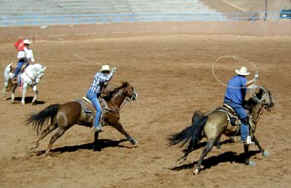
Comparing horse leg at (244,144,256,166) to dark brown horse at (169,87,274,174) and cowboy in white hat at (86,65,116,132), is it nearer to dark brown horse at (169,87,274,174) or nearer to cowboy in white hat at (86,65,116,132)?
dark brown horse at (169,87,274,174)

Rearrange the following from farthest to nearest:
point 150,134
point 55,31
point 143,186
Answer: point 55,31 → point 150,134 → point 143,186

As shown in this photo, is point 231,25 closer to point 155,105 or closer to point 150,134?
point 155,105

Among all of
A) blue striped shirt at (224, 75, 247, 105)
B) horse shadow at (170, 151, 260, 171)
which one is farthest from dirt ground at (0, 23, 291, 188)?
blue striped shirt at (224, 75, 247, 105)

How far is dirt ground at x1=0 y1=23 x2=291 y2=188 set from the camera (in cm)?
1069

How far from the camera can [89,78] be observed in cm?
2347

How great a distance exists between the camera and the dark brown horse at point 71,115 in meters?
11.8

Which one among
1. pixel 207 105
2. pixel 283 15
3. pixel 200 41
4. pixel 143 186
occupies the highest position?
pixel 283 15

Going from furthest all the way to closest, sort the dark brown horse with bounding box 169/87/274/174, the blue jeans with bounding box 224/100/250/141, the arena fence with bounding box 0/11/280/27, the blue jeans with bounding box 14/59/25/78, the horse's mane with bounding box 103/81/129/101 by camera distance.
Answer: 1. the arena fence with bounding box 0/11/280/27
2. the blue jeans with bounding box 14/59/25/78
3. the horse's mane with bounding box 103/81/129/101
4. the blue jeans with bounding box 224/100/250/141
5. the dark brown horse with bounding box 169/87/274/174

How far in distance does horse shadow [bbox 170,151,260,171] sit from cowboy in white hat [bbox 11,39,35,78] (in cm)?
888

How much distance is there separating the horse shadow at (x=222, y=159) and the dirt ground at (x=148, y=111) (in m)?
0.02

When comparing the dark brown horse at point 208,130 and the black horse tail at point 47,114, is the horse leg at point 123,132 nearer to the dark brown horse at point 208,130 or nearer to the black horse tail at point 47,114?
the black horse tail at point 47,114

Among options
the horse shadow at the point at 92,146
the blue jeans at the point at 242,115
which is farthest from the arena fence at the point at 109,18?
the blue jeans at the point at 242,115

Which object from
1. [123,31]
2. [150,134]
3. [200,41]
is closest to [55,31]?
[123,31]

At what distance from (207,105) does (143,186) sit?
809cm
